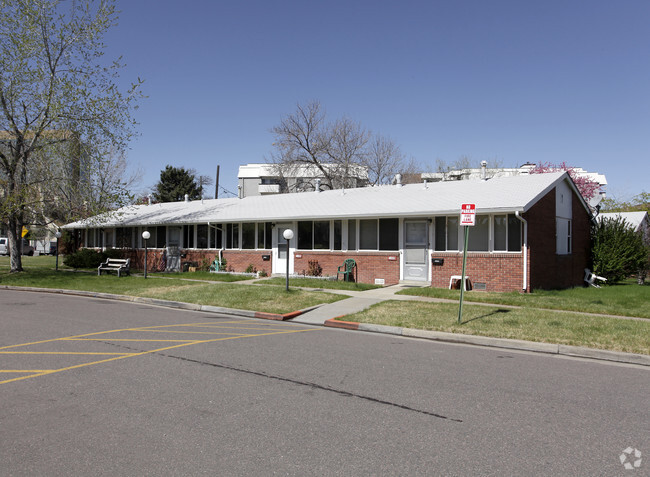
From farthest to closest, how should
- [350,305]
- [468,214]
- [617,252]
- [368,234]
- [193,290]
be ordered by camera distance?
[617,252] → [368,234] → [193,290] → [350,305] → [468,214]

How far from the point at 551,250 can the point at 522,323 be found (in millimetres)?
9096

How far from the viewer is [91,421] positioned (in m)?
4.61

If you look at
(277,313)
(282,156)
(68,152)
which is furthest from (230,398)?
(282,156)

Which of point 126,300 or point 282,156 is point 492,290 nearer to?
point 126,300

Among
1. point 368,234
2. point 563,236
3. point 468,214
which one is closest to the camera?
point 468,214

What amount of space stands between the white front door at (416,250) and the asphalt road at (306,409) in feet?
32.1

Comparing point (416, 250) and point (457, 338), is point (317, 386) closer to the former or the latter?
point (457, 338)

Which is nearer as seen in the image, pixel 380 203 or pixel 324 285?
pixel 324 285

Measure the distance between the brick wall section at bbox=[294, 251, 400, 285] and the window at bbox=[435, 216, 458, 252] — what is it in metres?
1.78

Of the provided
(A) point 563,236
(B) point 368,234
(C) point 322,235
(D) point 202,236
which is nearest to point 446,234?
(B) point 368,234

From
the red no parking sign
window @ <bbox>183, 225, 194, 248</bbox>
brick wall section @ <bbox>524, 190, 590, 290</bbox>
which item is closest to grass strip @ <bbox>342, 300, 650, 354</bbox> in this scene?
the red no parking sign

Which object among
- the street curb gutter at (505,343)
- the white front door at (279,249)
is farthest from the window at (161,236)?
the street curb gutter at (505,343)

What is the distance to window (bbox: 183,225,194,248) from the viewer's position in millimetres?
25812

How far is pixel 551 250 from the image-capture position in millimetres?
18203
